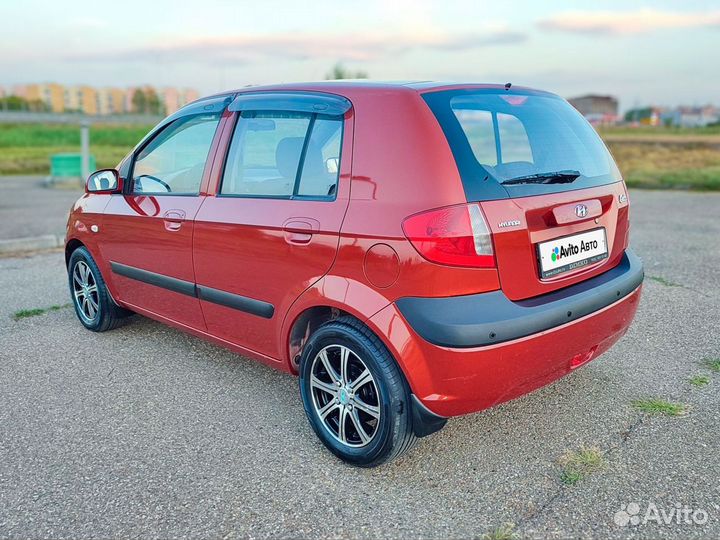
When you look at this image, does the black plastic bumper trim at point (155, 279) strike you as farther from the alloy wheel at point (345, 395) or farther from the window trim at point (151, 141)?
the alloy wheel at point (345, 395)

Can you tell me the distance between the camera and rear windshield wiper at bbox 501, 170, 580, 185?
265 centimetres

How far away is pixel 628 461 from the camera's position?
278 centimetres

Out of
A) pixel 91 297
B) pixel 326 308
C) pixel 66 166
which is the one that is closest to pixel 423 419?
pixel 326 308

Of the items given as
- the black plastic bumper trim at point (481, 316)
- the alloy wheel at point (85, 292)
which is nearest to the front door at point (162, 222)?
the alloy wheel at point (85, 292)

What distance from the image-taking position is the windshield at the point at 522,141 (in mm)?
2582

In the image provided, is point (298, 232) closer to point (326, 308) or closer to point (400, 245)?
point (326, 308)

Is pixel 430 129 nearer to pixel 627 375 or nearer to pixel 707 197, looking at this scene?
pixel 627 375

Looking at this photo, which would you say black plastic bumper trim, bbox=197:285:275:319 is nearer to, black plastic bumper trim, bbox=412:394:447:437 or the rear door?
the rear door

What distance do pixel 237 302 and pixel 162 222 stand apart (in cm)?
82

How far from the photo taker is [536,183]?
106 inches

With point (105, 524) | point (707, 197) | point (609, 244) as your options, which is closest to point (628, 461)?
point (609, 244)

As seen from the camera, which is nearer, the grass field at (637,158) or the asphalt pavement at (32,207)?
the asphalt pavement at (32,207)

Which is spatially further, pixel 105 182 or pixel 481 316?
pixel 105 182

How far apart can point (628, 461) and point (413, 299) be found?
130 centimetres
